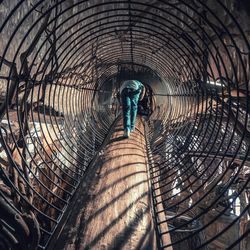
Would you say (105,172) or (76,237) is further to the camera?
(105,172)

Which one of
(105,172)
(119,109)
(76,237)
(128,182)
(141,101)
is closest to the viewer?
(76,237)

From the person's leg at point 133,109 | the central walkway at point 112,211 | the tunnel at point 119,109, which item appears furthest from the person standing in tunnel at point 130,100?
the central walkway at point 112,211

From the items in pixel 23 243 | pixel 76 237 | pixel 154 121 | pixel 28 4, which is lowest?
pixel 23 243

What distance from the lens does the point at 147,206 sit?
205cm

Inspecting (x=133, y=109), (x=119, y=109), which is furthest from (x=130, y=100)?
(x=119, y=109)

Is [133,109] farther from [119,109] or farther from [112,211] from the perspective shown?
[119,109]

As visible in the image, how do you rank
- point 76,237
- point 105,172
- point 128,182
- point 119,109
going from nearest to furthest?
1. point 76,237
2. point 128,182
3. point 105,172
4. point 119,109

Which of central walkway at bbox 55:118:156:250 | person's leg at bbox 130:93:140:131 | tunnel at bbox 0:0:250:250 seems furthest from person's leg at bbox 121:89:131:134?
central walkway at bbox 55:118:156:250

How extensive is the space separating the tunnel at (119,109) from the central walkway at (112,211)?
0.16 feet

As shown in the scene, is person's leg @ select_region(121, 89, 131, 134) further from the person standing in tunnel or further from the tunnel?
the tunnel

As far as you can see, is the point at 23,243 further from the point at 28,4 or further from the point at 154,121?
the point at 154,121

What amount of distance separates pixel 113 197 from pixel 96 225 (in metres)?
0.37

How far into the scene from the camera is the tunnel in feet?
5.72

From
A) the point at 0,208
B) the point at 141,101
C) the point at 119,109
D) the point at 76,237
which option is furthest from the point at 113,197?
the point at 119,109
